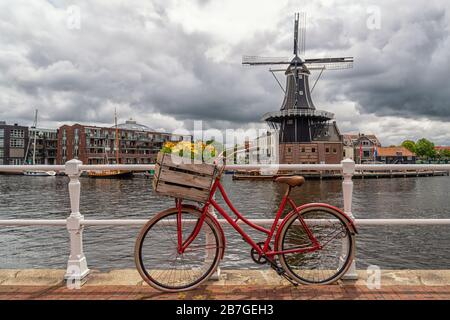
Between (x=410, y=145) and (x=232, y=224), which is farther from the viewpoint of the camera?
(x=410, y=145)

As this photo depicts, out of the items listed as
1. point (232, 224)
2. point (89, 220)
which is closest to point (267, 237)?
point (232, 224)

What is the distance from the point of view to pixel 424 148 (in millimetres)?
120312

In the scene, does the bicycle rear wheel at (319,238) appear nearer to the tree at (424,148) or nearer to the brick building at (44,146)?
the brick building at (44,146)

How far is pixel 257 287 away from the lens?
340cm

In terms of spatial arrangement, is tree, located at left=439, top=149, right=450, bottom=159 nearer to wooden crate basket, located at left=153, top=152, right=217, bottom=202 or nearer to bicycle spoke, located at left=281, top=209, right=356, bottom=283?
bicycle spoke, located at left=281, top=209, right=356, bottom=283

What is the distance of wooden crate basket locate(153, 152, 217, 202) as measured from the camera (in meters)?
2.95

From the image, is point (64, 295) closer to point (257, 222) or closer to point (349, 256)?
point (257, 222)

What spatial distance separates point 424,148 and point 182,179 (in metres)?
135

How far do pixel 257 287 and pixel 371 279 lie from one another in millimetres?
1169

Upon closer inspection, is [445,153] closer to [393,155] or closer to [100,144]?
[393,155]

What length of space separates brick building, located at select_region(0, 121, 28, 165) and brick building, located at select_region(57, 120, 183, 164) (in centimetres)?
1096

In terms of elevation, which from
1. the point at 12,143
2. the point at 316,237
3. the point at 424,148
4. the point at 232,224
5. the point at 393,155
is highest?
the point at 424,148

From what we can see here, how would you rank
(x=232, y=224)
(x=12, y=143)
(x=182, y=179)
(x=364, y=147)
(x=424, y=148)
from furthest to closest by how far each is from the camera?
(x=424, y=148), (x=364, y=147), (x=12, y=143), (x=232, y=224), (x=182, y=179)

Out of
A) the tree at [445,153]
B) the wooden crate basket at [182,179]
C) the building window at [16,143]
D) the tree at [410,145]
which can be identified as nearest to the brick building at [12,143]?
the building window at [16,143]
